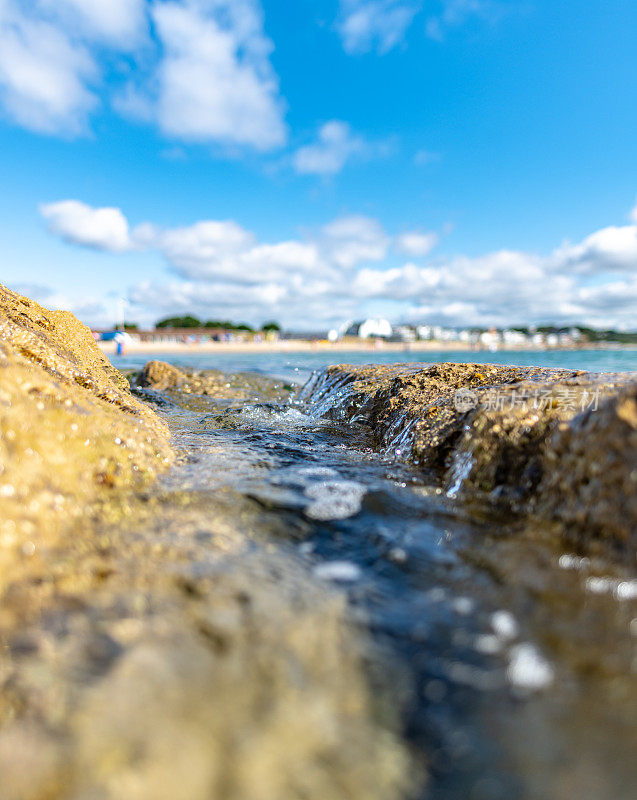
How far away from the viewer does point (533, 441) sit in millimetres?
2953

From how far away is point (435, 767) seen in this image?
1.19m

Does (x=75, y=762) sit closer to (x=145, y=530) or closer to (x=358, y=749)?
(x=358, y=749)

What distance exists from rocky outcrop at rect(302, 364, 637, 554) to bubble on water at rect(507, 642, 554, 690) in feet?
2.84

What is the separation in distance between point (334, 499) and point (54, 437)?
6.14ft

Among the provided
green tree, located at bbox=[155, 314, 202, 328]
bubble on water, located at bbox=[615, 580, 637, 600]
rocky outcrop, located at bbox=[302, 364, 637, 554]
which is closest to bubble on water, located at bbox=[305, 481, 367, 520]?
rocky outcrop, located at bbox=[302, 364, 637, 554]

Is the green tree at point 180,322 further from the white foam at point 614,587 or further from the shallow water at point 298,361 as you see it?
the white foam at point 614,587

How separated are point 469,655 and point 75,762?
1311mm

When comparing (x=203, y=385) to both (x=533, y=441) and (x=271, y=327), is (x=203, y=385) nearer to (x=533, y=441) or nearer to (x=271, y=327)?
(x=533, y=441)

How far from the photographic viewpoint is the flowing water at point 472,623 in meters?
1.19

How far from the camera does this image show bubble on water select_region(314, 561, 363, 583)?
6.67 ft

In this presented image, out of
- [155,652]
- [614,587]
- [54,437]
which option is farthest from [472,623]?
[54,437]

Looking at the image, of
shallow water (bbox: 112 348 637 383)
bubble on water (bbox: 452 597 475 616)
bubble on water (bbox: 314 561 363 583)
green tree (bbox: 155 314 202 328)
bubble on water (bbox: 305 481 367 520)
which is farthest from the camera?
green tree (bbox: 155 314 202 328)

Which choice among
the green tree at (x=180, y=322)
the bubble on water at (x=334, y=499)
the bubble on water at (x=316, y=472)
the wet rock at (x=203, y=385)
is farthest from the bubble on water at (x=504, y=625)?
the green tree at (x=180, y=322)

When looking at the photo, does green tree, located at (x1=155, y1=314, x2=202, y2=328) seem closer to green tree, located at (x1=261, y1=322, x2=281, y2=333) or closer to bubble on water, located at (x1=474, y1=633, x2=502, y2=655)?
green tree, located at (x1=261, y1=322, x2=281, y2=333)
